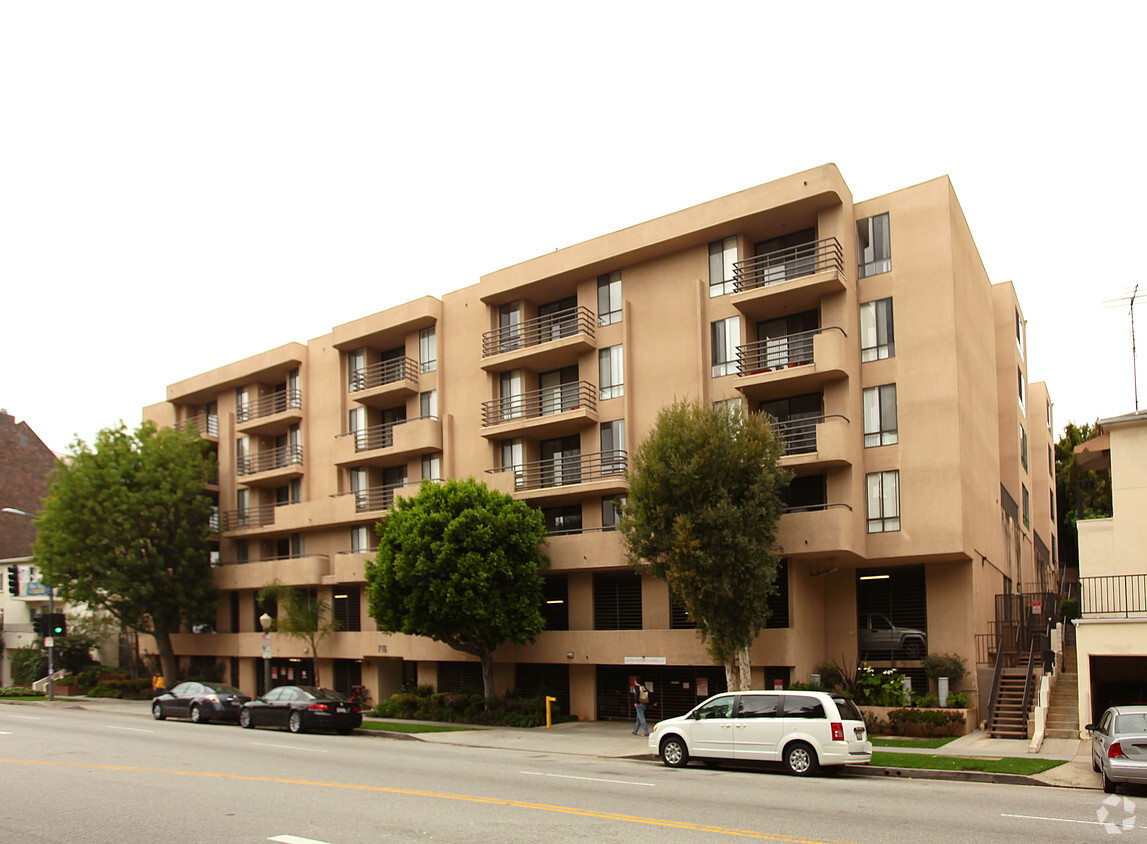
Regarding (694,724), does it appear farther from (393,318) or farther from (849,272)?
(393,318)

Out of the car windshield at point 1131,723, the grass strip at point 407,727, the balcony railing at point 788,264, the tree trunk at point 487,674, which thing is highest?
the balcony railing at point 788,264

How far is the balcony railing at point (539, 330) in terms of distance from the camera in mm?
33312

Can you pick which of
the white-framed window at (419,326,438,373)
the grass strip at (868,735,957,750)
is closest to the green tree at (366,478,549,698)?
the white-framed window at (419,326,438,373)

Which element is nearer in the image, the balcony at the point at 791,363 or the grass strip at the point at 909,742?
the grass strip at the point at 909,742

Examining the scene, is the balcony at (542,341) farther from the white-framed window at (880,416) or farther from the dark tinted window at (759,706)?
the dark tinted window at (759,706)

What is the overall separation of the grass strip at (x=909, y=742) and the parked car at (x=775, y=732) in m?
4.12

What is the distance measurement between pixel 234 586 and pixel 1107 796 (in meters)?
37.9

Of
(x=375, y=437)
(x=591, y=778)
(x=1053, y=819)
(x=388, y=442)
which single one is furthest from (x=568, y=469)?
(x=1053, y=819)

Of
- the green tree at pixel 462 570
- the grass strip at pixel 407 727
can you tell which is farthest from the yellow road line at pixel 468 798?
the green tree at pixel 462 570

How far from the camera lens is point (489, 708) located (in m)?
31.4

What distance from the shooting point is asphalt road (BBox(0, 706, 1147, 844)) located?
1130cm

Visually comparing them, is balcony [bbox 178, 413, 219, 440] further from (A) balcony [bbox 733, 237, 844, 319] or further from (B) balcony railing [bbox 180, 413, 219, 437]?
(A) balcony [bbox 733, 237, 844, 319]

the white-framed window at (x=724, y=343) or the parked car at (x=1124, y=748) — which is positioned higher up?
the white-framed window at (x=724, y=343)

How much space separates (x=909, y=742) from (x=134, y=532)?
3345 cm
